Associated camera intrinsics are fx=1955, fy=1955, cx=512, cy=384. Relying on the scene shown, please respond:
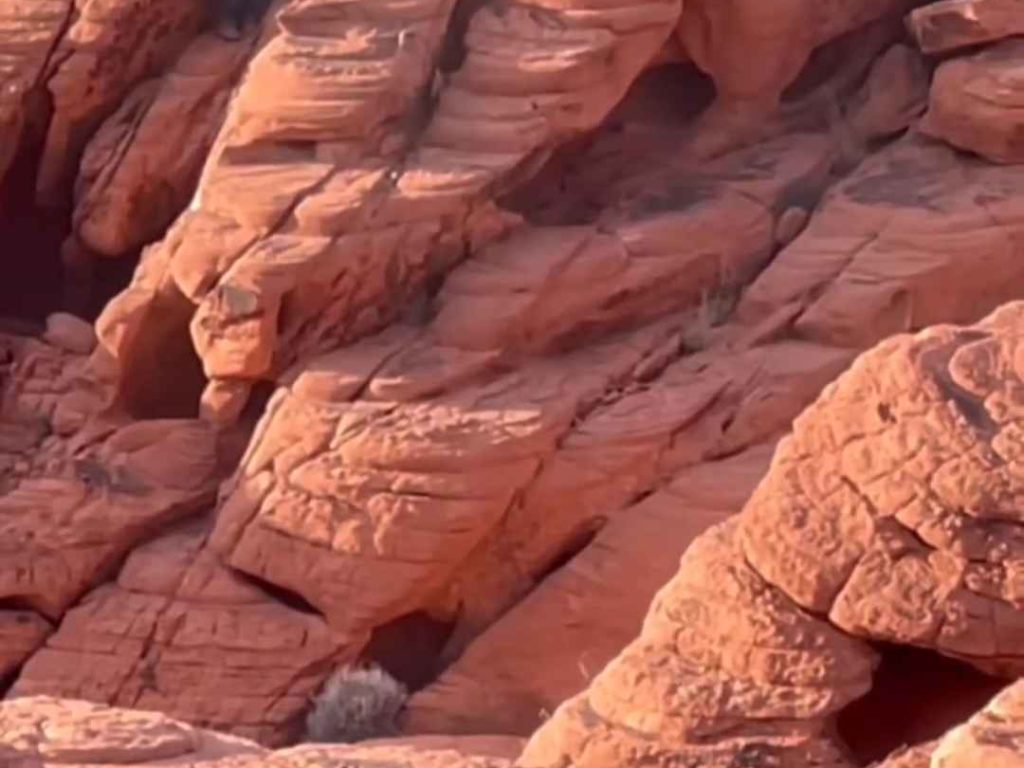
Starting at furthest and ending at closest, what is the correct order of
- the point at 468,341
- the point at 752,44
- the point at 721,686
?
the point at 752,44 < the point at 468,341 < the point at 721,686

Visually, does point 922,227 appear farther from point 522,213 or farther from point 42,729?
point 42,729

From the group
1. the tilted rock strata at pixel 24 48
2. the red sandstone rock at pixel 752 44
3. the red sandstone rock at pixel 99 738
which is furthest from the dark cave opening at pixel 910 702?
the tilted rock strata at pixel 24 48

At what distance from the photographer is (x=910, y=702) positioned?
6.59m

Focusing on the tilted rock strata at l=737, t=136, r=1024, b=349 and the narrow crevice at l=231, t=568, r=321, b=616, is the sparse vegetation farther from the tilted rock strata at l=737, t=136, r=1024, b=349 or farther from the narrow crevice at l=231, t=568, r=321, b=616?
the narrow crevice at l=231, t=568, r=321, b=616

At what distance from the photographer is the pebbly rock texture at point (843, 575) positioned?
604cm

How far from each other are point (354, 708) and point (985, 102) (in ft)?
16.8

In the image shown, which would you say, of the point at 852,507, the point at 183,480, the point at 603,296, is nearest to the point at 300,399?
the point at 183,480

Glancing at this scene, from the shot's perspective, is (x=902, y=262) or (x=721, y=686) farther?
(x=902, y=262)

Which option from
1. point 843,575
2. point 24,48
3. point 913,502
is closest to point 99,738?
point 843,575

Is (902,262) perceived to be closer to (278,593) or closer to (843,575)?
(278,593)

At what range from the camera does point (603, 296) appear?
1164 cm

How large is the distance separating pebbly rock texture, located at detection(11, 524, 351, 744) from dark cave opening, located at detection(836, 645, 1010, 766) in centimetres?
528

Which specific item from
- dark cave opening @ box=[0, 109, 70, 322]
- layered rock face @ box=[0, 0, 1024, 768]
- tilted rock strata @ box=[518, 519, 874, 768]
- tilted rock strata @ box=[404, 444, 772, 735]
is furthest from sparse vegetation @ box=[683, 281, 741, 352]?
tilted rock strata @ box=[518, 519, 874, 768]

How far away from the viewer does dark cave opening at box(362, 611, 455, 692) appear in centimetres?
1162
